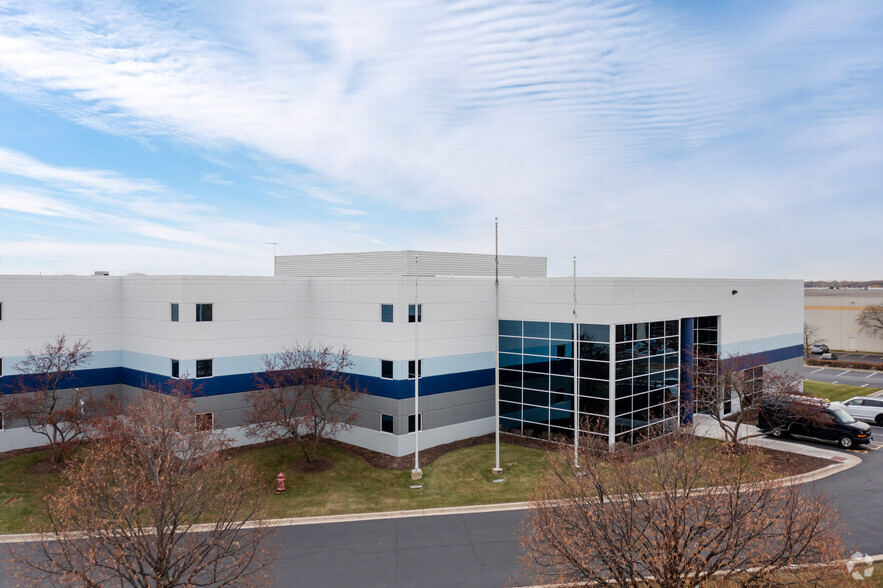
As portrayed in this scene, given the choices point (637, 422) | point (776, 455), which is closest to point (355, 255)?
point (637, 422)

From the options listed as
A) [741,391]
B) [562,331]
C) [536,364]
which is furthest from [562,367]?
[741,391]

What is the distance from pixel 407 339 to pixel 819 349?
65.3m

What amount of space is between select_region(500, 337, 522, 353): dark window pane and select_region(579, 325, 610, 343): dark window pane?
12.8ft

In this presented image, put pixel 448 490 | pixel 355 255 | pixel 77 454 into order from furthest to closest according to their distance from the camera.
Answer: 1. pixel 355 255
2. pixel 77 454
3. pixel 448 490

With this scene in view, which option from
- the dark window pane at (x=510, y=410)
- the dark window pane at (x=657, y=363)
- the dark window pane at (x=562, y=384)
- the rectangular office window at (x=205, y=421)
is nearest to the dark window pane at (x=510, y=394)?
the dark window pane at (x=510, y=410)

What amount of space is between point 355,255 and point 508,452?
16.6 m

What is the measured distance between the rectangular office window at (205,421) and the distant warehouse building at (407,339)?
0.84 feet

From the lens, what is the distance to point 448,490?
23.0 metres

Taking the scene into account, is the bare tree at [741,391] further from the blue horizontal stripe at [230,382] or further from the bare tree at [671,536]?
the bare tree at [671,536]

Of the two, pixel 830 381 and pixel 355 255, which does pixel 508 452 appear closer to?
pixel 355 255

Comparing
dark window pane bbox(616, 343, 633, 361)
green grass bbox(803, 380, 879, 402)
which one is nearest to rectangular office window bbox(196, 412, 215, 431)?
dark window pane bbox(616, 343, 633, 361)

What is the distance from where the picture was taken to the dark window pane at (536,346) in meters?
29.7

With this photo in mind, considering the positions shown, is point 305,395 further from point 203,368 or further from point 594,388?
point 594,388

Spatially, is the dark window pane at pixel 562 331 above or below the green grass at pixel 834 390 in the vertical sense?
above
